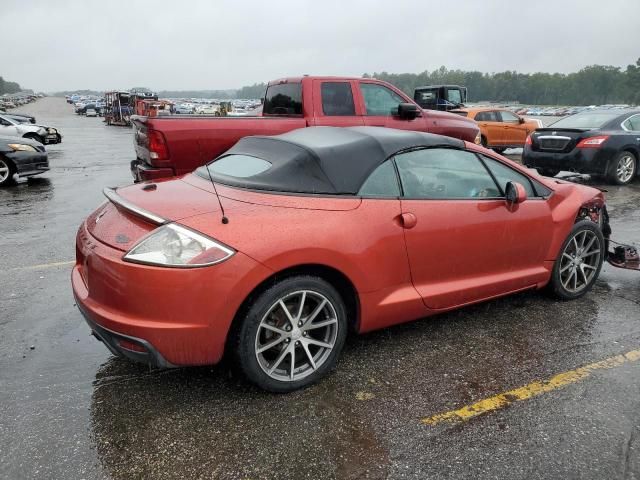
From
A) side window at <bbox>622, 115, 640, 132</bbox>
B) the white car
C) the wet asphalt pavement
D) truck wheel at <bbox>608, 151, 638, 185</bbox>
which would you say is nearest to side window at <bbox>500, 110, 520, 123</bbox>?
side window at <bbox>622, 115, 640, 132</bbox>

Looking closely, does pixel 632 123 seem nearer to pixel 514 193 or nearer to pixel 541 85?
pixel 514 193

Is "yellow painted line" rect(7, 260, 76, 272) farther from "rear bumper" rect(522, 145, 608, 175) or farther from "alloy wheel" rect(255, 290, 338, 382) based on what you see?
"rear bumper" rect(522, 145, 608, 175)

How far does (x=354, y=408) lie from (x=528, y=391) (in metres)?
1.05

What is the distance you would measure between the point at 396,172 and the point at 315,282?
3.20 ft

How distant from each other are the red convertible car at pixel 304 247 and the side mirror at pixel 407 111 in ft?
13.2

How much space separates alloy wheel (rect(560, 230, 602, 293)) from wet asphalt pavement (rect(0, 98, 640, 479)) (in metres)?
0.24

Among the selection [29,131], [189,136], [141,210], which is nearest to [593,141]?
[189,136]

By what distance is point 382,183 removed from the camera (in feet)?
10.4

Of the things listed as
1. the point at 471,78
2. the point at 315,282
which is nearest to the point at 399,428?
the point at 315,282

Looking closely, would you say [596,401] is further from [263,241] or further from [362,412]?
[263,241]

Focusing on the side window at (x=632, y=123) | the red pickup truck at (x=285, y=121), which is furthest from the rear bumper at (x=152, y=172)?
the side window at (x=632, y=123)

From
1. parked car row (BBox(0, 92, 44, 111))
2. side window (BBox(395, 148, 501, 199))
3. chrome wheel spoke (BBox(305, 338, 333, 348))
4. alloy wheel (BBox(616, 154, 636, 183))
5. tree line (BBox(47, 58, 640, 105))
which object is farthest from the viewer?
tree line (BBox(47, 58, 640, 105))

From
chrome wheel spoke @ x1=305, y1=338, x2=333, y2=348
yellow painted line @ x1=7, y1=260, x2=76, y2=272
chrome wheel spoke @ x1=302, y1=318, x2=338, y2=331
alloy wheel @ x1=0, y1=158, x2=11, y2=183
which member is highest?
chrome wheel spoke @ x1=302, y1=318, x2=338, y2=331

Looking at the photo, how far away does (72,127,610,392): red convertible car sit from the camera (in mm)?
2506
